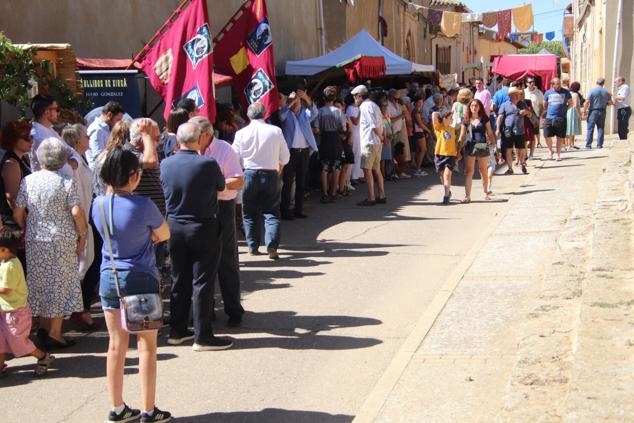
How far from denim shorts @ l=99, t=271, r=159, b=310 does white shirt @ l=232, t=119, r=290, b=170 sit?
484 centimetres

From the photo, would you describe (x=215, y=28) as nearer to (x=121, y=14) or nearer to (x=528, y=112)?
(x=121, y=14)

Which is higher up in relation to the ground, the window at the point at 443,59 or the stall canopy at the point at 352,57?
the window at the point at 443,59

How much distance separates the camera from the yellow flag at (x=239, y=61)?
11453 millimetres

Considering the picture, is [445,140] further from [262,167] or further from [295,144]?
[262,167]

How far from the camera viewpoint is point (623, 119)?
22.1 m

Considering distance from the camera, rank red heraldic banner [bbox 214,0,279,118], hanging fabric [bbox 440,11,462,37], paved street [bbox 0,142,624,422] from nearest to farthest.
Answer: paved street [bbox 0,142,624,422] → red heraldic banner [bbox 214,0,279,118] → hanging fabric [bbox 440,11,462,37]

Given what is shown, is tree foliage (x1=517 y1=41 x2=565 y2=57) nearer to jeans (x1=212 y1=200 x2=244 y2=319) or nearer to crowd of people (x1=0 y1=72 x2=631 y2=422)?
crowd of people (x1=0 y1=72 x2=631 y2=422)

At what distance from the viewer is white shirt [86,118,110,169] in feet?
27.8

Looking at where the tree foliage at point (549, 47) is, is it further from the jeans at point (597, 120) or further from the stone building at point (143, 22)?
the jeans at point (597, 120)

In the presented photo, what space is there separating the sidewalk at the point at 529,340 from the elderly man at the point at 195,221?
1516 mm

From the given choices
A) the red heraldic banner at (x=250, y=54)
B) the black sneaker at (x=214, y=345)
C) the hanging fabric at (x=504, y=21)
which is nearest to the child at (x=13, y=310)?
the black sneaker at (x=214, y=345)

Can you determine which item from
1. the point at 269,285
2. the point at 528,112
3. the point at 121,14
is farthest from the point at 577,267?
the point at 528,112

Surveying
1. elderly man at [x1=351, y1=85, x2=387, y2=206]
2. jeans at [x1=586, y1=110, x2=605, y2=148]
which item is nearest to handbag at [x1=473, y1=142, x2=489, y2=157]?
elderly man at [x1=351, y1=85, x2=387, y2=206]

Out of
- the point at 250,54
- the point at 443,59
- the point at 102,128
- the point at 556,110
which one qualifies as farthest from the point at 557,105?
the point at 443,59
